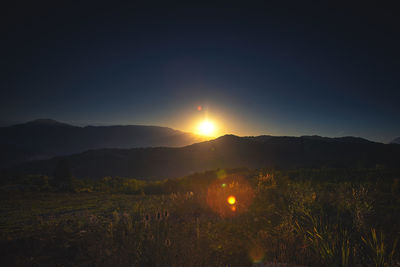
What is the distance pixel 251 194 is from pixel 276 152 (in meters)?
→ 80.0

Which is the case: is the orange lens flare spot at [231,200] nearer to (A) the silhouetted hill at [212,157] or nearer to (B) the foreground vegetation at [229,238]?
(B) the foreground vegetation at [229,238]

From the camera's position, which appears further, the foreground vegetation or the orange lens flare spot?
the orange lens flare spot

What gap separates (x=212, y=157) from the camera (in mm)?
87938

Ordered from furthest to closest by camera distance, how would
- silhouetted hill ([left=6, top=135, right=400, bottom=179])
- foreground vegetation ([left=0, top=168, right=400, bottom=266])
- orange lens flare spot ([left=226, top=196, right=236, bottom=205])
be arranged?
silhouetted hill ([left=6, top=135, right=400, bottom=179]), orange lens flare spot ([left=226, top=196, right=236, bottom=205]), foreground vegetation ([left=0, top=168, right=400, bottom=266])

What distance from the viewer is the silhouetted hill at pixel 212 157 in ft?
239

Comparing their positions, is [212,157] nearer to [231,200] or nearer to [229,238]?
[231,200]

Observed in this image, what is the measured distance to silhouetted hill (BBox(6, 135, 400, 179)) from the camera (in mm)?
72938

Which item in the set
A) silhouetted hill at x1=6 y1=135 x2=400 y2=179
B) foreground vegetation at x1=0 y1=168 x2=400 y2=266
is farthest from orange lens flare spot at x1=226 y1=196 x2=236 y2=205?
silhouetted hill at x1=6 y1=135 x2=400 y2=179

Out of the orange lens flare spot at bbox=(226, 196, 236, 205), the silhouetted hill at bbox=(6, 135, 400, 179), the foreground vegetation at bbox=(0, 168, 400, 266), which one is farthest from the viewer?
the silhouetted hill at bbox=(6, 135, 400, 179)

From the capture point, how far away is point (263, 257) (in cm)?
326

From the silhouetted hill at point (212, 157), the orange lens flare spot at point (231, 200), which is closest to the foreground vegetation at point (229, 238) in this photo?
the orange lens flare spot at point (231, 200)

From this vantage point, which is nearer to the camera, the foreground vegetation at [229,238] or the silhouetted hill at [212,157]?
the foreground vegetation at [229,238]

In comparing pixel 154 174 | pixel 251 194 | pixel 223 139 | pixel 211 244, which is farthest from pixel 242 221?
pixel 223 139

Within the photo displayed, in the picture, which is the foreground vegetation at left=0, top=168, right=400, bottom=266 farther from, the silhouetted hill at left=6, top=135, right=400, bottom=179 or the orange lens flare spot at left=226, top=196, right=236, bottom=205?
the silhouetted hill at left=6, top=135, right=400, bottom=179
